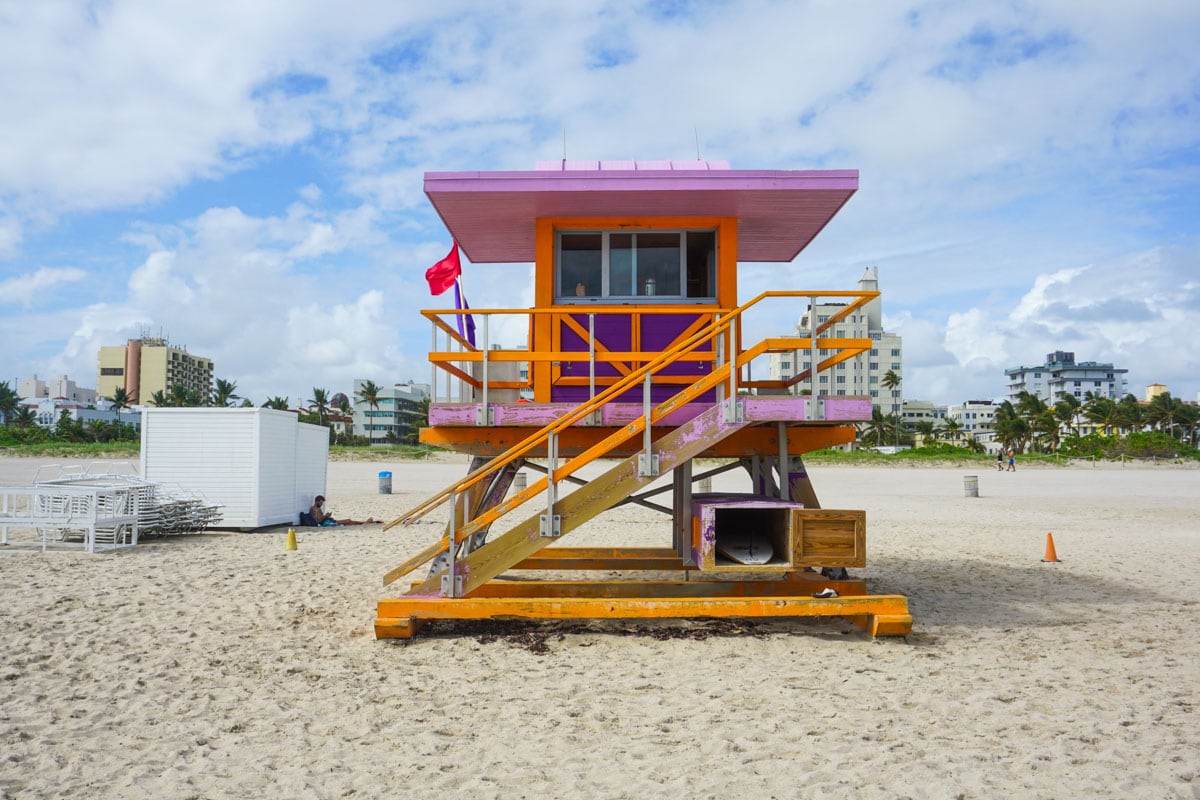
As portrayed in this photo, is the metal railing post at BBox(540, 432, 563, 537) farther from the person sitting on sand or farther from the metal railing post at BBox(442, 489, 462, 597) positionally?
the person sitting on sand

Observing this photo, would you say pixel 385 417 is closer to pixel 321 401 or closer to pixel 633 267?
pixel 321 401

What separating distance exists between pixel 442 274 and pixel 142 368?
18653 centimetres

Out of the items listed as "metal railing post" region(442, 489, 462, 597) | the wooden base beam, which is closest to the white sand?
the wooden base beam

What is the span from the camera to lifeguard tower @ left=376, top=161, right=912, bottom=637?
8.52 meters

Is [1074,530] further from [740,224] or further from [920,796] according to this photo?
[920,796]

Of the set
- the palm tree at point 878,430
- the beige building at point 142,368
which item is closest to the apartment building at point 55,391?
the beige building at point 142,368

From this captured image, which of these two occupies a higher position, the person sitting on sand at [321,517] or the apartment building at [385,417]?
the apartment building at [385,417]

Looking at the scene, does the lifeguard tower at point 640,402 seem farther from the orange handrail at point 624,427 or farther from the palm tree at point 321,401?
the palm tree at point 321,401

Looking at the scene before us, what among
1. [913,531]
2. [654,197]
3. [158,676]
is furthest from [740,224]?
[913,531]

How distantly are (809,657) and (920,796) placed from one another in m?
3.18

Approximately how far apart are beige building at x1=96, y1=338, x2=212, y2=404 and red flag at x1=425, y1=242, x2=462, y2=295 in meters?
175

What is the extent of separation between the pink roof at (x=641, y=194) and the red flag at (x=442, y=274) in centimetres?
66

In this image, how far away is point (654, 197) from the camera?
32.0 feet

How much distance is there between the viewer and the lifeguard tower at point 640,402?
8.52m
